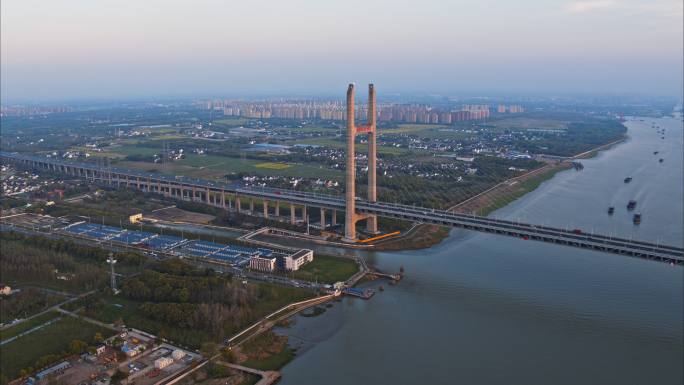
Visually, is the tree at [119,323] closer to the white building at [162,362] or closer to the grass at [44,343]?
the grass at [44,343]

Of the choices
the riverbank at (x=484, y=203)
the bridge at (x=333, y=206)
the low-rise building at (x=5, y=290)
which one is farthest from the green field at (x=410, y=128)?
the low-rise building at (x=5, y=290)

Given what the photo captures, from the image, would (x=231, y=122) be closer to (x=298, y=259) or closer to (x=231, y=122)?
(x=231, y=122)

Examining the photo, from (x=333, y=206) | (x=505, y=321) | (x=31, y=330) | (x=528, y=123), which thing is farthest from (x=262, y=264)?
(x=528, y=123)

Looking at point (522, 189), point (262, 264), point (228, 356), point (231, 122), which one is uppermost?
point (231, 122)

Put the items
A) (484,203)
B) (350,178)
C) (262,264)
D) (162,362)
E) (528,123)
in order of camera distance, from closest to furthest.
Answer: (162,362) < (262,264) < (350,178) < (484,203) < (528,123)

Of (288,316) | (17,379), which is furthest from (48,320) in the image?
(288,316)

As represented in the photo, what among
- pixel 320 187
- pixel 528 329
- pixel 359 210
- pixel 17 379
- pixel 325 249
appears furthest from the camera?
pixel 320 187

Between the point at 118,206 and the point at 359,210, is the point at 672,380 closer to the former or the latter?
the point at 359,210

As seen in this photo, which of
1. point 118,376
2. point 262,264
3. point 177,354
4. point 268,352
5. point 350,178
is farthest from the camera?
point 350,178
